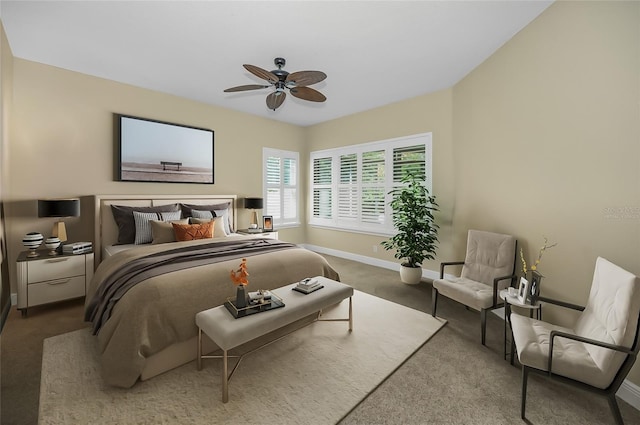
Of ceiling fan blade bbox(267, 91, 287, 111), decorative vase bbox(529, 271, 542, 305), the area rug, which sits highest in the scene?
ceiling fan blade bbox(267, 91, 287, 111)

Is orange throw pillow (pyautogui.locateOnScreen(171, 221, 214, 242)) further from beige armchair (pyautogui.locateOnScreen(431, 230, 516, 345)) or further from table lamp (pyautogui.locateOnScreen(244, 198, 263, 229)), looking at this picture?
beige armchair (pyautogui.locateOnScreen(431, 230, 516, 345))

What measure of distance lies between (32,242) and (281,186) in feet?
12.9

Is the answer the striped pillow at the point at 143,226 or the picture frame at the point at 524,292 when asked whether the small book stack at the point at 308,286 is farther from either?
the striped pillow at the point at 143,226

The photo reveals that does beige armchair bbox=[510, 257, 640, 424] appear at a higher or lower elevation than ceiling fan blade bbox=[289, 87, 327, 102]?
lower

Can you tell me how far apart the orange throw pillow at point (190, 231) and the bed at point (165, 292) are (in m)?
0.29

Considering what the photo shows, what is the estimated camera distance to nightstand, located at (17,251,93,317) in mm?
2918


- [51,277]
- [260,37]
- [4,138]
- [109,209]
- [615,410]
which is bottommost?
[615,410]

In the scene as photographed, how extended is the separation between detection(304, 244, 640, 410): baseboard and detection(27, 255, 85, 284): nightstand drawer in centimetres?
417

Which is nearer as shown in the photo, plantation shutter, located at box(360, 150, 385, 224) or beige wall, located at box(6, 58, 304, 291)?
beige wall, located at box(6, 58, 304, 291)

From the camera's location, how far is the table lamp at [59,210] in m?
3.07

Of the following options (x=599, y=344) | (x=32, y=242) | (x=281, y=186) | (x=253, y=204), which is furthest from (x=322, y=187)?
(x=599, y=344)

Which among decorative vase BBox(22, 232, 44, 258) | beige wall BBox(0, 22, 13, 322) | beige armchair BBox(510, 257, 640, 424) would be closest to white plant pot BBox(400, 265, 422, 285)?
beige armchair BBox(510, 257, 640, 424)

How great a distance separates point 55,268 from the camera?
3092 mm

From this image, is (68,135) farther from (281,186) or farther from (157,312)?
(281,186)
